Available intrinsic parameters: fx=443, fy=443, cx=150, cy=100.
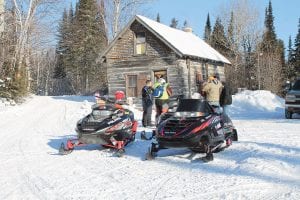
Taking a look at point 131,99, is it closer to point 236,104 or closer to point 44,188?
point 236,104

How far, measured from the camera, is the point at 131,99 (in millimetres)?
25672

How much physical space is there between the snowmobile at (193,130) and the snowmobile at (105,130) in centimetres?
127

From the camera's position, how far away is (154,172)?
8.05 meters

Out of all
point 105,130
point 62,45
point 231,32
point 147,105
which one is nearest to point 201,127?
point 105,130

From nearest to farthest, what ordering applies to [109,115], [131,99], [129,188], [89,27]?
[129,188]
[109,115]
[131,99]
[89,27]

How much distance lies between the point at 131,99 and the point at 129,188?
61.6 ft

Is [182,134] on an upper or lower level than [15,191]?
upper

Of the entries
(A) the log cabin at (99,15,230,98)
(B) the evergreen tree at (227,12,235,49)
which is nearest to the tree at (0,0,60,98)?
(A) the log cabin at (99,15,230,98)

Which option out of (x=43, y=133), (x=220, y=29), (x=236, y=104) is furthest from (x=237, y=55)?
(x=43, y=133)

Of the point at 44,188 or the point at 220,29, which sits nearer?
the point at 44,188

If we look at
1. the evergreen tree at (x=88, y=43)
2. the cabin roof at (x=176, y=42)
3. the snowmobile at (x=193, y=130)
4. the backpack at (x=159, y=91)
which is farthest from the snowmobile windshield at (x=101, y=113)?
the evergreen tree at (x=88, y=43)

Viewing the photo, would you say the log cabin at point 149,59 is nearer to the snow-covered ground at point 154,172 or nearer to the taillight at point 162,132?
the snow-covered ground at point 154,172

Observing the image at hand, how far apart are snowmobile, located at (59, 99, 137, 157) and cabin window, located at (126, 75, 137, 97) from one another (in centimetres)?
1574

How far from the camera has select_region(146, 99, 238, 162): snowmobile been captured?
872 cm
